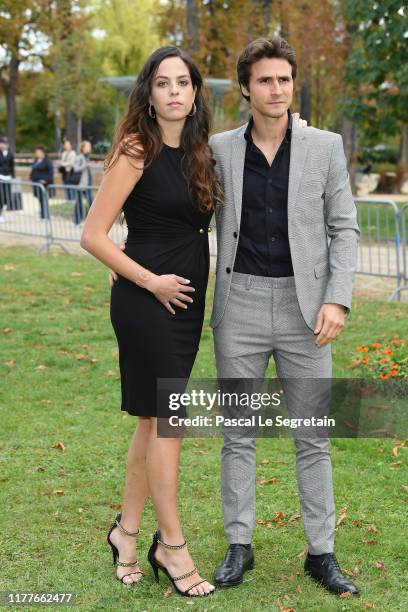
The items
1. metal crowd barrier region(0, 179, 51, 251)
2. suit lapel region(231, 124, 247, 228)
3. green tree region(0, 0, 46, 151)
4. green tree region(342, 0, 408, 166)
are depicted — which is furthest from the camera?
green tree region(0, 0, 46, 151)

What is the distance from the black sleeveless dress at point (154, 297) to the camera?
150 inches

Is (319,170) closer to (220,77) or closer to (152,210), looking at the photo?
(152,210)

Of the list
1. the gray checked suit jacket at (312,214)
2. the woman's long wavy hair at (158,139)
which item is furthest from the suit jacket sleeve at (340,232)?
the woman's long wavy hair at (158,139)

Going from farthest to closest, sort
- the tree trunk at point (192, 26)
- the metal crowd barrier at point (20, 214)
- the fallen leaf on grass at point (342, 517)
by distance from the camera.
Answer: the tree trunk at point (192, 26)
the metal crowd barrier at point (20, 214)
the fallen leaf on grass at point (342, 517)

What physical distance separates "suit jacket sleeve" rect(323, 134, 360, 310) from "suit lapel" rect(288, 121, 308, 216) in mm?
127

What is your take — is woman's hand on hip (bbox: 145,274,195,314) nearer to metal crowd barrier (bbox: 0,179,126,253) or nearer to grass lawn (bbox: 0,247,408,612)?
grass lawn (bbox: 0,247,408,612)

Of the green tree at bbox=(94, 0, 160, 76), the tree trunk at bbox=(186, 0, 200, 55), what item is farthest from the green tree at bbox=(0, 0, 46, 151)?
the tree trunk at bbox=(186, 0, 200, 55)

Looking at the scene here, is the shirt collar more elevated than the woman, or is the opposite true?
the shirt collar

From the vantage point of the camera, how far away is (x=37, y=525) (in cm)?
482

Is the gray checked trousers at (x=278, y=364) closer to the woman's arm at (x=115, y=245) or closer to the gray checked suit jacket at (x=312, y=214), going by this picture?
the gray checked suit jacket at (x=312, y=214)

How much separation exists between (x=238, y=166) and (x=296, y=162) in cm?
24

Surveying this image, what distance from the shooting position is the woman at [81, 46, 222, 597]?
12.3 ft

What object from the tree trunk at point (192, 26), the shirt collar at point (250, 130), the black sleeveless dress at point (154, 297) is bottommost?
the black sleeveless dress at point (154, 297)

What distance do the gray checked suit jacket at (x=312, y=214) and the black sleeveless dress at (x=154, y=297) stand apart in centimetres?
16
